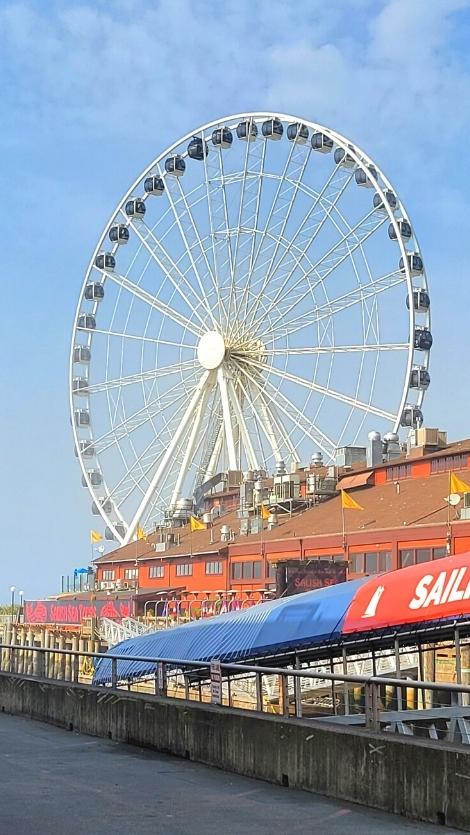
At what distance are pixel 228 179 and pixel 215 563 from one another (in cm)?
2263

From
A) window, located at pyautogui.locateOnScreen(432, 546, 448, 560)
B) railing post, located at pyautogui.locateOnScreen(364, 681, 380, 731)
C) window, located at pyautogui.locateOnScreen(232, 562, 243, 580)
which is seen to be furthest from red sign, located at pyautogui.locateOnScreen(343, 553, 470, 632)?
window, located at pyautogui.locateOnScreen(232, 562, 243, 580)

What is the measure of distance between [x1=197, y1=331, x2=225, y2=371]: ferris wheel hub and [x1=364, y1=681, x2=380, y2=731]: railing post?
53.7 metres

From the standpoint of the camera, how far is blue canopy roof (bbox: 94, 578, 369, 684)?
19906mm

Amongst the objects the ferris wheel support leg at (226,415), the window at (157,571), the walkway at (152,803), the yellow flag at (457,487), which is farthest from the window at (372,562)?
the walkway at (152,803)

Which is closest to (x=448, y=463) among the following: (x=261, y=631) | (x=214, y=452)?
(x=214, y=452)

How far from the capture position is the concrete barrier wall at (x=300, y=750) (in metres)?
10.6

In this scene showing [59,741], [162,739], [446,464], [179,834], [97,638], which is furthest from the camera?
[446,464]

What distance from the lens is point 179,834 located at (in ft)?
33.0

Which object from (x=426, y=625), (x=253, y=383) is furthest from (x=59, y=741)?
(x=253, y=383)

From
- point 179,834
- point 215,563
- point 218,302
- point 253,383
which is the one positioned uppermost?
point 218,302

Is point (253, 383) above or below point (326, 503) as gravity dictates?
above

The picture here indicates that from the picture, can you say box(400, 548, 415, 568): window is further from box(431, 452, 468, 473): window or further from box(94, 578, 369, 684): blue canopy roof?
box(94, 578, 369, 684): blue canopy roof

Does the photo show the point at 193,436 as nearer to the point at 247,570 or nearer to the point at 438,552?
the point at 247,570

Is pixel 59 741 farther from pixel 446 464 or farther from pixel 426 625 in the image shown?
pixel 446 464
